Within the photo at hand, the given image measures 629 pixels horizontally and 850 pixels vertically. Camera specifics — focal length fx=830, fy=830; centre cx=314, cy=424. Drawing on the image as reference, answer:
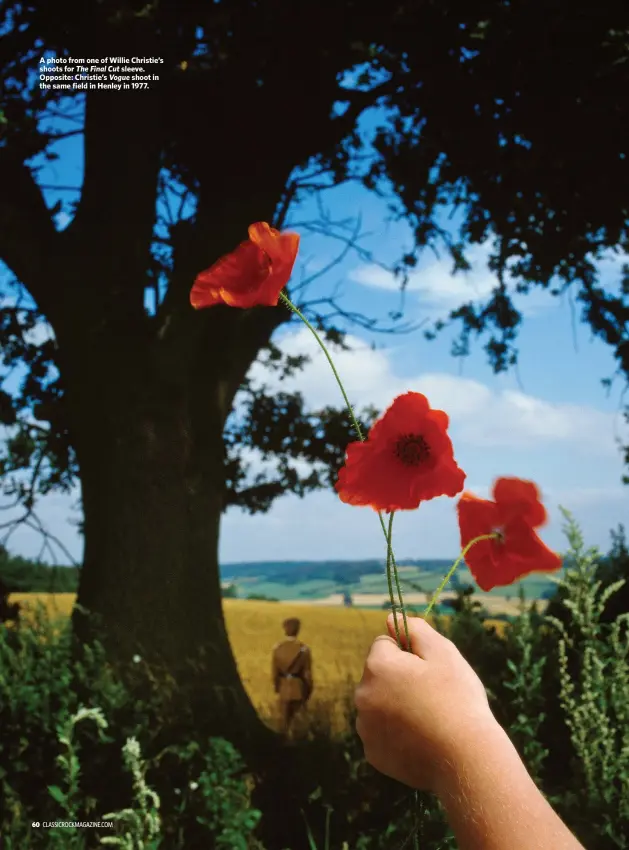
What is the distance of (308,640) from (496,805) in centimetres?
1103

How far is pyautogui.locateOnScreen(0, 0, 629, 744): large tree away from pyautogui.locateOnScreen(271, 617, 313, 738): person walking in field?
43.9 inches

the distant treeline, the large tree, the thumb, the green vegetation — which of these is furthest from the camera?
the distant treeline

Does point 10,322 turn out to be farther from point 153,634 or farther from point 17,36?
point 153,634

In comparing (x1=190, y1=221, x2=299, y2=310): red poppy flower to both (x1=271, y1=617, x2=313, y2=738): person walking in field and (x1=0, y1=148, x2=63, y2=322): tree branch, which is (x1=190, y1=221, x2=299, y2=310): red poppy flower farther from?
(x1=271, y1=617, x2=313, y2=738): person walking in field

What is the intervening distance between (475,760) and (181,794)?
12.3 feet

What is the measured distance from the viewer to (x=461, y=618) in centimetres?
462

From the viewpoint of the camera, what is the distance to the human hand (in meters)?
1.27

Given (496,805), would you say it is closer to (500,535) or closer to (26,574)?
(500,535)

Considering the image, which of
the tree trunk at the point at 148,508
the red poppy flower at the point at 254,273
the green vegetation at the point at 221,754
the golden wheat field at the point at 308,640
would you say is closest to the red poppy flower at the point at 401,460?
the red poppy flower at the point at 254,273

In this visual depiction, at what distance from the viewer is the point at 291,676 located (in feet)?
24.6

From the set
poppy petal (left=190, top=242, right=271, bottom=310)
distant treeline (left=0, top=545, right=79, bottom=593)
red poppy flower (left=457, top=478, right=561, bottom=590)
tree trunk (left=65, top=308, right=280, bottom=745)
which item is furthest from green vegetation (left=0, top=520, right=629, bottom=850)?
distant treeline (left=0, top=545, right=79, bottom=593)

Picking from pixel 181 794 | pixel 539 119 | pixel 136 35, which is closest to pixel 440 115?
pixel 539 119

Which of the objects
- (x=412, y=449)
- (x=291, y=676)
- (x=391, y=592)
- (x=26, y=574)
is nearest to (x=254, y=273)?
(x=412, y=449)

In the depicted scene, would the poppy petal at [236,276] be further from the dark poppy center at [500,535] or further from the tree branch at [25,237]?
the tree branch at [25,237]
